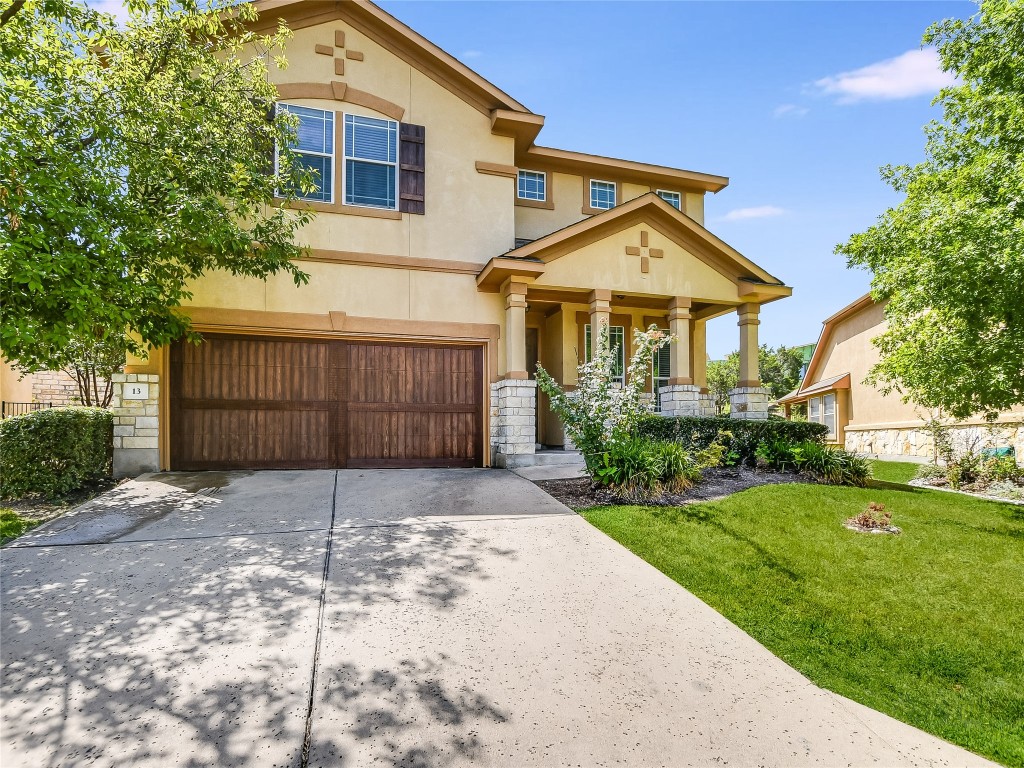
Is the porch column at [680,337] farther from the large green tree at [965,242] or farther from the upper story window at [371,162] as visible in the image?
the upper story window at [371,162]

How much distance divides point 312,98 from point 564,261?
5.56 m

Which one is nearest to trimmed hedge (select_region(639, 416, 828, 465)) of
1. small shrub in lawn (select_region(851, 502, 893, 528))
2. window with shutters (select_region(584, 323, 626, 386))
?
small shrub in lawn (select_region(851, 502, 893, 528))

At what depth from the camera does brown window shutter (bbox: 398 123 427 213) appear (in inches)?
396

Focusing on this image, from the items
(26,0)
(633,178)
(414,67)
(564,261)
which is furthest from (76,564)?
(633,178)

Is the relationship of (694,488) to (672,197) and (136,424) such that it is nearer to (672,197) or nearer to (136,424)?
(672,197)

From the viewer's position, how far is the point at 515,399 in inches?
382

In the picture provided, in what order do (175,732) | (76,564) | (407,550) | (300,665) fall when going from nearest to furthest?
(175,732) → (300,665) → (76,564) → (407,550)

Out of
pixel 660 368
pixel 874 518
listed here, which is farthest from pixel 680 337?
pixel 874 518

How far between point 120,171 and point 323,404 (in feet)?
14.8

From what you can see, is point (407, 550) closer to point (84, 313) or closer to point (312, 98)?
point (84, 313)

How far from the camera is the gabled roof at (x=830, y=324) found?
17.4 meters

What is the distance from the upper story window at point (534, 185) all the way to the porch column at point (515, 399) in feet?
11.3

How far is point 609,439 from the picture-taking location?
780 cm

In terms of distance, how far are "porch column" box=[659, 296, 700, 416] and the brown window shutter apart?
18.4ft
